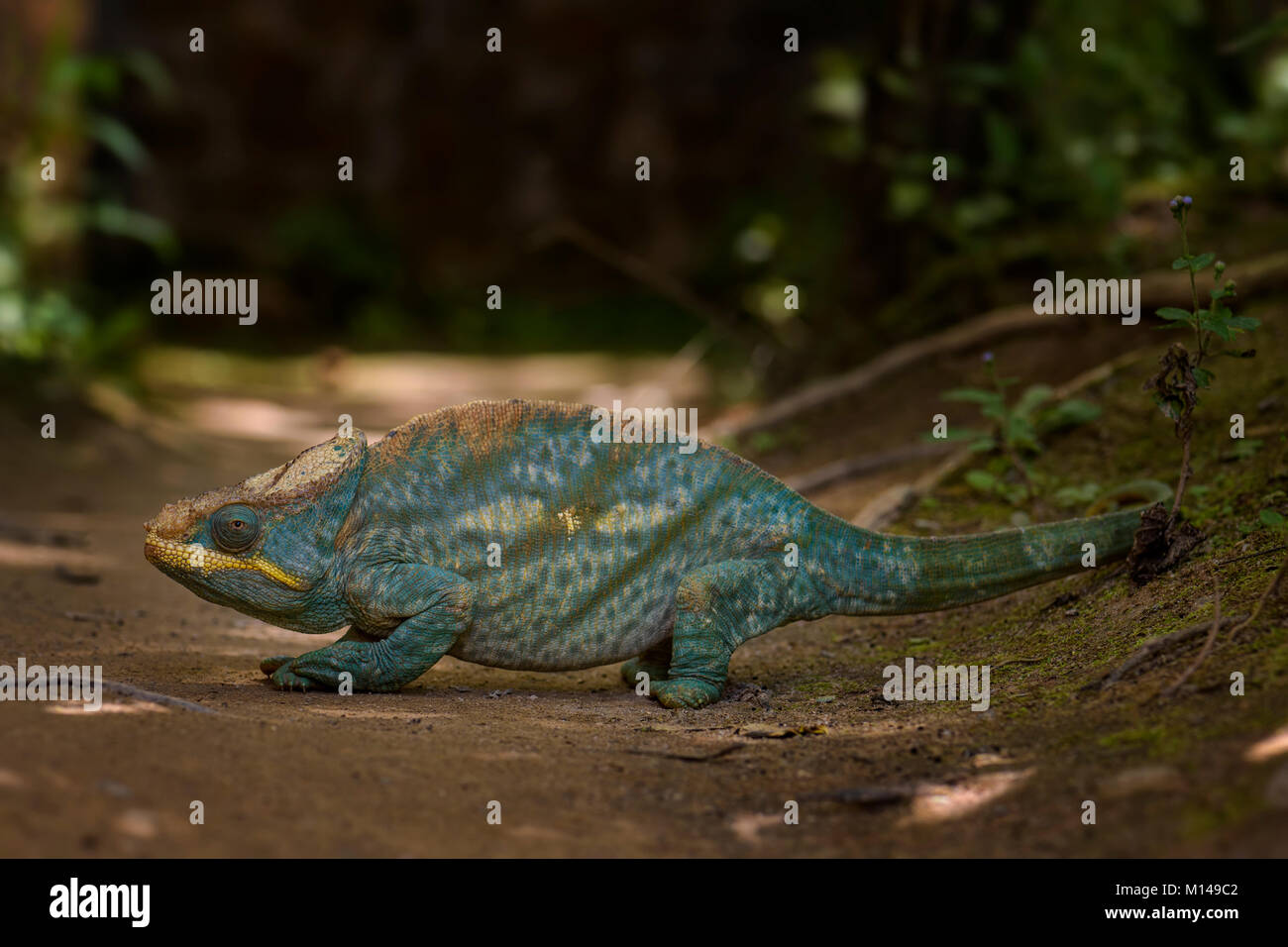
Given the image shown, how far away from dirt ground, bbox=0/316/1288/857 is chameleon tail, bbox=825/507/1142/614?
0.28 m

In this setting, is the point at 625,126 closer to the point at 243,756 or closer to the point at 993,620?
the point at 993,620

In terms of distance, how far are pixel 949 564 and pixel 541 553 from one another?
1.66 meters

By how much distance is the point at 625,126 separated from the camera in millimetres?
24797

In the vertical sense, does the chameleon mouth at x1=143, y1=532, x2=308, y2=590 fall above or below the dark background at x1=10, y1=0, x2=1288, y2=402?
below

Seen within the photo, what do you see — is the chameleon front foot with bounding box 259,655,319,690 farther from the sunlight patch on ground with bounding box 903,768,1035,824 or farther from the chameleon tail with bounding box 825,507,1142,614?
the sunlight patch on ground with bounding box 903,768,1035,824

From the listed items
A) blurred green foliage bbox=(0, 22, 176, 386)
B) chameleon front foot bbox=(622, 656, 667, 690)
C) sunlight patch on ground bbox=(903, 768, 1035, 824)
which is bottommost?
sunlight patch on ground bbox=(903, 768, 1035, 824)

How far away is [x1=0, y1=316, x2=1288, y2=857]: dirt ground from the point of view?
325cm

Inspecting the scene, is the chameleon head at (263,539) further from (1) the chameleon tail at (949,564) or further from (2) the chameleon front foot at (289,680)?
(1) the chameleon tail at (949,564)

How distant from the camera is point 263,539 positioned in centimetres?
484

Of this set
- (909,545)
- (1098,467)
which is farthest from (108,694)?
(1098,467)

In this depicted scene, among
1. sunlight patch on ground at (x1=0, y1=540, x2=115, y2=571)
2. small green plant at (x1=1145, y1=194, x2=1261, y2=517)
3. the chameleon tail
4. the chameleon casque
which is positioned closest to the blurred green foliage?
sunlight patch on ground at (x1=0, y1=540, x2=115, y2=571)

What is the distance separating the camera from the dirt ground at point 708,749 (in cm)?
325

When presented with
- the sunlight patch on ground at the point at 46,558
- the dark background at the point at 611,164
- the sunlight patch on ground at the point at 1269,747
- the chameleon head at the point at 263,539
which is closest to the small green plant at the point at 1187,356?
the sunlight patch on ground at the point at 1269,747

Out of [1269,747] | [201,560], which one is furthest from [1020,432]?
[201,560]
